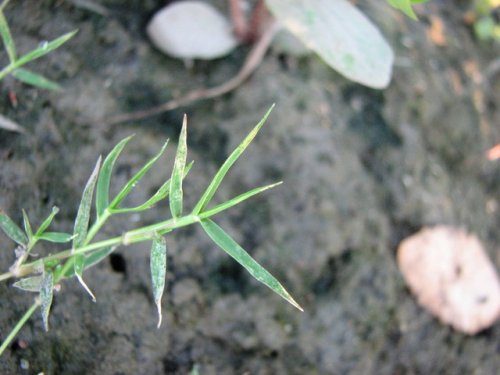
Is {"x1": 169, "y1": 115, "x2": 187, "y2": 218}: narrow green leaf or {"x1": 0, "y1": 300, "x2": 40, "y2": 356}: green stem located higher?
{"x1": 169, "y1": 115, "x2": 187, "y2": 218}: narrow green leaf

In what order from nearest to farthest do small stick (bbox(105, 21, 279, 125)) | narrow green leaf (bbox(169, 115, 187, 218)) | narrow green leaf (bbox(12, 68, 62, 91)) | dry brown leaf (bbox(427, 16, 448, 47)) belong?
1. narrow green leaf (bbox(169, 115, 187, 218))
2. narrow green leaf (bbox(12, 68, 62, 91))
3. small stick (bbox(105, 21, 279, 125))
4. dry brown leaf (bbox(427, 16, 448, 47))

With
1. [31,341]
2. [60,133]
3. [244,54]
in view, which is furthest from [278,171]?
[31,341]

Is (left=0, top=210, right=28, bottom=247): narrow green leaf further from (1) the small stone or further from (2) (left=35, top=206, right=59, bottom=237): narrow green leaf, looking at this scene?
(1) the small stone

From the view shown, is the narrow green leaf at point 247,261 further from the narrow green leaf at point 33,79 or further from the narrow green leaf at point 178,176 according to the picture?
the narrow green leaf at point 33,79

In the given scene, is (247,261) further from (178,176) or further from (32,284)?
(32,284)

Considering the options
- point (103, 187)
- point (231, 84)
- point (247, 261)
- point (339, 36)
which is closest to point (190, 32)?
point (231, 84)

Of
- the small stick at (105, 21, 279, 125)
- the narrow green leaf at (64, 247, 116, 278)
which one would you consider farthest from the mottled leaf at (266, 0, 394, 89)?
the narrow green leaf at (64, 247, 116, 278)
